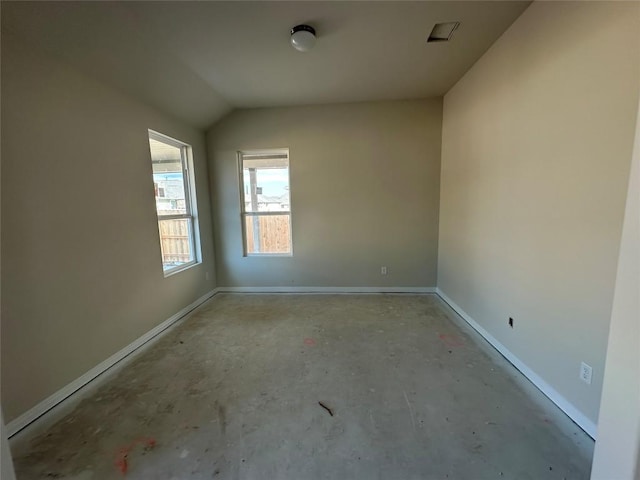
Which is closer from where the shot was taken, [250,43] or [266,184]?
[250,43]

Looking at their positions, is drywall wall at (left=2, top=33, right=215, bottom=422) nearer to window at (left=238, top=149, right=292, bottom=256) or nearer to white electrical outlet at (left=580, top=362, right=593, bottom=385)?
window at (left=238, top=149, right=292, bottom=256)

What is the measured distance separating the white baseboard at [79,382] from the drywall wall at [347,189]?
1.54 meters

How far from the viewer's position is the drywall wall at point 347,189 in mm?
3713

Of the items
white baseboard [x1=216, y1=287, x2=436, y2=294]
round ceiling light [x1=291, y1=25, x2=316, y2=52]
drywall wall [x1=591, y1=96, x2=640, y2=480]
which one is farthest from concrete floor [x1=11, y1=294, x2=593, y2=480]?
round ceiling light [x1=291, y1=25, x2=316, y2=52]

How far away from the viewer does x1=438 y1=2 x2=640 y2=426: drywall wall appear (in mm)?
1372

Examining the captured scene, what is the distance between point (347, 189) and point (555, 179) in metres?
2.46

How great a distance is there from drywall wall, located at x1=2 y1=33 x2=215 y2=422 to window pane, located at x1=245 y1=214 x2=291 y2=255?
5.05 feet

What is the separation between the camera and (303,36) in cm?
207

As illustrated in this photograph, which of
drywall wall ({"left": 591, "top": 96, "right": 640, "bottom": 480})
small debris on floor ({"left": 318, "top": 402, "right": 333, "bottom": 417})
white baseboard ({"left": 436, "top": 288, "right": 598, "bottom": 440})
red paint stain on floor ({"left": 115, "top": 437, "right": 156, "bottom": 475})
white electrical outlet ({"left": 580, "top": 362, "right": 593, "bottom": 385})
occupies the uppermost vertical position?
drywall wall ({"left": 591, "top": 96, "right": 640, "bottom": 480})

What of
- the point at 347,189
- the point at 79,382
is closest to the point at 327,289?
the point at 347,189

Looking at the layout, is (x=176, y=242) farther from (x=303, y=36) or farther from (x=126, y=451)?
(x=303, y=36)

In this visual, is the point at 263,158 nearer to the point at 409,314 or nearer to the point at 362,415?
the point at 409,314

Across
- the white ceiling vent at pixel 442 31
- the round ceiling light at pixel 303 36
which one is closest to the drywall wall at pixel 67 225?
the round ceiling light at pixel 303 36

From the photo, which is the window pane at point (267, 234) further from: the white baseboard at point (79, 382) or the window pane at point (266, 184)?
the white baseboard at point (79, 382)
